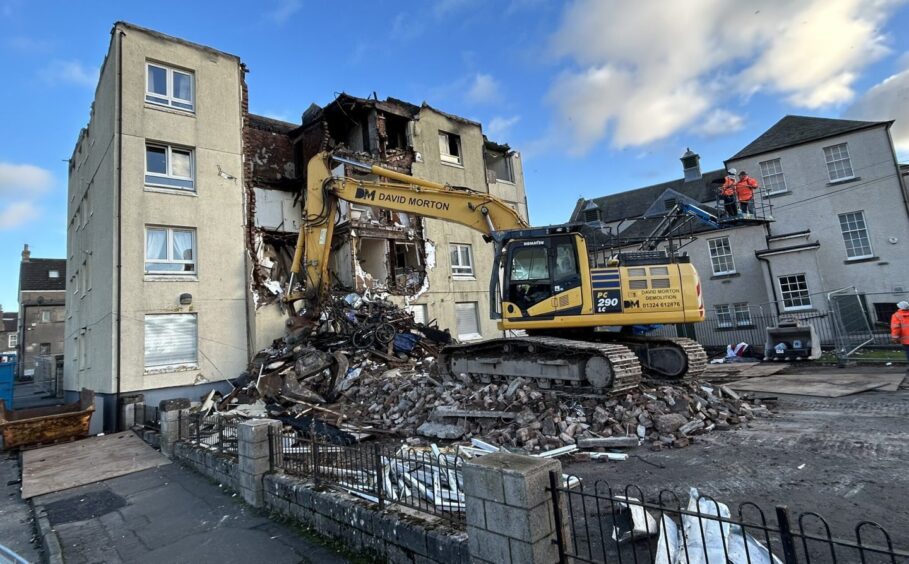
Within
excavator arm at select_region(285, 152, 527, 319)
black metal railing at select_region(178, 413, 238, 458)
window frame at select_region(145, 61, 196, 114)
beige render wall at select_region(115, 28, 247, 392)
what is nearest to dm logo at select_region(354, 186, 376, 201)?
excavator arm at select_region(285, 152, 527, 319)

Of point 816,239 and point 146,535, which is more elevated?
point 816,239

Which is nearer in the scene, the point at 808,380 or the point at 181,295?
the point at 808,380

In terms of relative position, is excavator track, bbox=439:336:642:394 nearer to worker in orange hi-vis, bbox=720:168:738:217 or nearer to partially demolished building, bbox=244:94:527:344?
partially demolished building, bbox=244:94:527:344

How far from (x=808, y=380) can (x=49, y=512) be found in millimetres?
16447

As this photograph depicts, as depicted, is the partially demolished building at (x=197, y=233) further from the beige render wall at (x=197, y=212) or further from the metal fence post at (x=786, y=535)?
the metal fence post at (x=786, y=535)

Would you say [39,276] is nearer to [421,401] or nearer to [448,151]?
[448,151]

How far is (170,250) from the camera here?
14969 mm

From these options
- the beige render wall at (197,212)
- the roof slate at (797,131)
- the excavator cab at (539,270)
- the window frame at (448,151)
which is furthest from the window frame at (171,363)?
the roof slate at (797,131)

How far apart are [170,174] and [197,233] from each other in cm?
212

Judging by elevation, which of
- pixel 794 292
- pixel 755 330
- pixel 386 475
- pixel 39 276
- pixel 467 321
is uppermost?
pixel 39 276

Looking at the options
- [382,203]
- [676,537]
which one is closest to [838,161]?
[382,203]

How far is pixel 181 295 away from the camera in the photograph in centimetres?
1474

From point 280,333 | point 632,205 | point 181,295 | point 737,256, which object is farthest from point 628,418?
point 632,205

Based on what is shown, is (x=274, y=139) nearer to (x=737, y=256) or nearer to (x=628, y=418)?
(x=628, y=418)
